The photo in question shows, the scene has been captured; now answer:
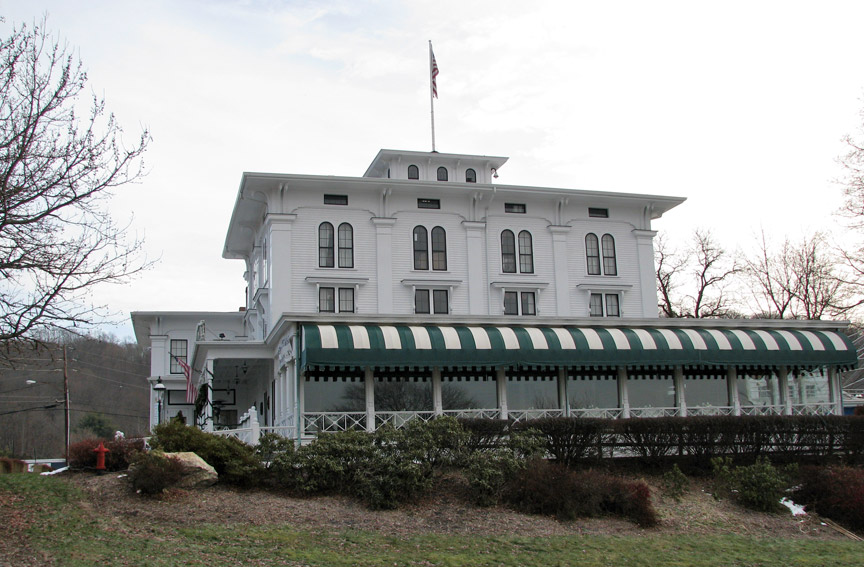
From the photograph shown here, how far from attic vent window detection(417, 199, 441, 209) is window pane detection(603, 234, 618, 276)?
302 inches

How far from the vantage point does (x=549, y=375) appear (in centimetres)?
2766

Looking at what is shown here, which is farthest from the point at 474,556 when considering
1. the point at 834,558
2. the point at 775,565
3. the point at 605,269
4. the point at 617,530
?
the point at 605,269

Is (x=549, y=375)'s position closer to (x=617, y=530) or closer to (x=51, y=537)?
(x=617, y=530)

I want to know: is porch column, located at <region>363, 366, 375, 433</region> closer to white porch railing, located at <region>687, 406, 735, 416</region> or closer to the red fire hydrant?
the red fire hydrant

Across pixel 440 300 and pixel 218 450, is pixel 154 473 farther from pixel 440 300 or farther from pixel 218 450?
pixel 440 300

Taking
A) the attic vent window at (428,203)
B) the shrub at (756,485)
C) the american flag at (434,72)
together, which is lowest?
the shrub at (756,485)

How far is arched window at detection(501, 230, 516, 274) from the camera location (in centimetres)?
3547

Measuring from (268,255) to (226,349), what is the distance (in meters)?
5.52

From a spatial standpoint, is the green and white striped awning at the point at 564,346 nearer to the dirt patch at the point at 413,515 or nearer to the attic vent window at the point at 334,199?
the dirt patch at the point at 413,515

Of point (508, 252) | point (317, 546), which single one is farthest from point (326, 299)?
point (317, 546)

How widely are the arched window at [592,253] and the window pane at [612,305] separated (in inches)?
46.7

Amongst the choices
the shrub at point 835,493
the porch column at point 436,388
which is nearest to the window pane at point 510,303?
the porch column at point 436,388

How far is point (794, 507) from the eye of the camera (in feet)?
64.2

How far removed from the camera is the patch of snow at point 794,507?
19.2 metres
